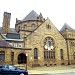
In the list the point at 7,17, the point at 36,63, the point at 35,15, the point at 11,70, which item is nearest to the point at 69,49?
the point at 36,63

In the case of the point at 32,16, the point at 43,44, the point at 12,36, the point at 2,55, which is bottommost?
the point at 2,55

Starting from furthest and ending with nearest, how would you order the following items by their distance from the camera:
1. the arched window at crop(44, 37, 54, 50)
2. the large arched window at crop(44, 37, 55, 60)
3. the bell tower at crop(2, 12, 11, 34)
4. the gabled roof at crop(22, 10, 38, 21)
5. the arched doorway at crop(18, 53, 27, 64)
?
the gabled roof at crop(22, 10, 38, 21)
the bell tower at crop(2, 12, 11, 34)
the arched window at crop(44, 37, 54, 50)
the large arched window at crop(44, 37, 55, 60)
the arched doorway at crop(18, 53, 27, 64)

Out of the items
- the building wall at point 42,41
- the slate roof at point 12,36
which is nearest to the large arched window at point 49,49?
the building wall at point 42,41

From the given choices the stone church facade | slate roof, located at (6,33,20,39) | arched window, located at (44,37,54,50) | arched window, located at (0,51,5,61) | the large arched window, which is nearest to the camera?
arched window, located at (0,51,5,61)

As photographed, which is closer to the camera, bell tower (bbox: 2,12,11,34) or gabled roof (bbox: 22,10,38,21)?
bell tower (bbox: 2,12,11,34)

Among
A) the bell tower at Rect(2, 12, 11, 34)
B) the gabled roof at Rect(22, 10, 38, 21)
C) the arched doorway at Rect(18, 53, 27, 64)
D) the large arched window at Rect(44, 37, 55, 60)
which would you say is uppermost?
the gabled roof at Rect(22, 10, 38, 21)

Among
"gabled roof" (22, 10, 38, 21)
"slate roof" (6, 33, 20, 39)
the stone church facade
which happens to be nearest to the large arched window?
the stone church facade

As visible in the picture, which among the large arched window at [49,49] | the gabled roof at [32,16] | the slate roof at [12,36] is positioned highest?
the gabled roof at [32,16]

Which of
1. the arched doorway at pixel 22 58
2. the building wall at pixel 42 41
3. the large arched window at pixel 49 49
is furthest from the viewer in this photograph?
the large arched window at pixel 49 49

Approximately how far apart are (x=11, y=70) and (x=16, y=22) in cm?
4367

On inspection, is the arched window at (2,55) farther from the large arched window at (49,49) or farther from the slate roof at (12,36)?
the large arched window at (49,49)

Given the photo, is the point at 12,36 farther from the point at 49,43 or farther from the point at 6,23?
the point at 49,43

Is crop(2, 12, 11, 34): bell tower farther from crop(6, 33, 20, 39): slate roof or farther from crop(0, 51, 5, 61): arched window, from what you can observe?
crop(0, 51, 5, 61): arched window

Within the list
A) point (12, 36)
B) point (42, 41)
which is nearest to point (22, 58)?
point (12, 36)
